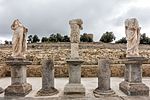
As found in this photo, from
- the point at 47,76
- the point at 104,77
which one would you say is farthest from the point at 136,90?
the point at 47,76

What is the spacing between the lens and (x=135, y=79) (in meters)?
9.18

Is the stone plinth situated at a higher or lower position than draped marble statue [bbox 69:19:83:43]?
lower

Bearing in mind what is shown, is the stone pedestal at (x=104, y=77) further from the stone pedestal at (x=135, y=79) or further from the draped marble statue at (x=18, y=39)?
the draped marble statue at (x=18, y=39)

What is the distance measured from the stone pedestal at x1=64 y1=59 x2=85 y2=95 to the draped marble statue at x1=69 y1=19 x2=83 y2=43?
0.85 m

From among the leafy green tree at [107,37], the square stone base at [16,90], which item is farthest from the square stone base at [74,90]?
the leafy green tree at [107,37]

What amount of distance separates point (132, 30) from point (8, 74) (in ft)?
35.1

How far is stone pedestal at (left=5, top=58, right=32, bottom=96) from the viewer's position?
8984mm

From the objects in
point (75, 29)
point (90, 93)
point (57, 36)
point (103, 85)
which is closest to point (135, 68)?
point (103, 85)

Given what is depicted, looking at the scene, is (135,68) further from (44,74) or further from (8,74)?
(8,74)

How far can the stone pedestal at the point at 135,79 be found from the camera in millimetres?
8969

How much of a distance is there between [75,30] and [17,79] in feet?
9.68

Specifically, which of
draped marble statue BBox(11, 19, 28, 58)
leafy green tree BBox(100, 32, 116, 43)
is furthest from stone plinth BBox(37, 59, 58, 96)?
leafy green tree BBox(100, 32, 116, 43)

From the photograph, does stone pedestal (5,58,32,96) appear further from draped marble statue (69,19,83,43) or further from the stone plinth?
draped marble statue (69,19,83,43)

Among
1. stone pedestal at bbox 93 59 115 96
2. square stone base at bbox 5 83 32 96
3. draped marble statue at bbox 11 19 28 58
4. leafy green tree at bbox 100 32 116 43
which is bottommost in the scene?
square stone base at bbox 5 83 32 96
